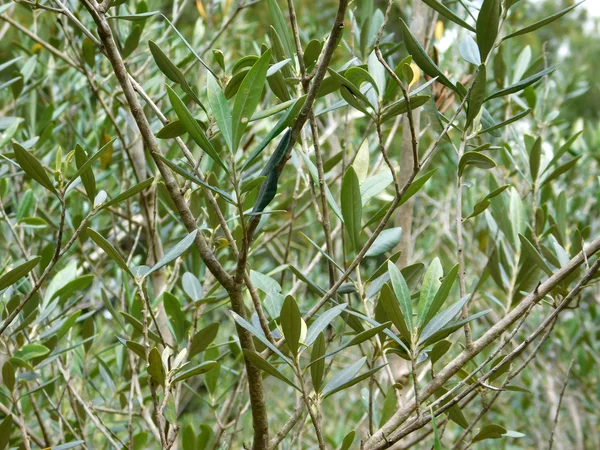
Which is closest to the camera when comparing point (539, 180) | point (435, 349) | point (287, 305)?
point (287, 305)

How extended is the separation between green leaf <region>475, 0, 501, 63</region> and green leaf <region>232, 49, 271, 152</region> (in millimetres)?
333

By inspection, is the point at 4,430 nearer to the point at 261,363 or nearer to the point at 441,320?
the point at 261,363

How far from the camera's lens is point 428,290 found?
3.49 ft

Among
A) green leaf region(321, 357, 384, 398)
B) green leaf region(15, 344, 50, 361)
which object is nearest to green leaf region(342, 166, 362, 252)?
green leaf region(321, 357, 384, 398)

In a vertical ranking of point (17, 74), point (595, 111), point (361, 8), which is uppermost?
point (361, 8)

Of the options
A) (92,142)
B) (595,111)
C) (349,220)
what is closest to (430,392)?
(349,220)

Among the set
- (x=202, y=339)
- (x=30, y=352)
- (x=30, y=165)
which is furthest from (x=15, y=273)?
(x=202, y=339)

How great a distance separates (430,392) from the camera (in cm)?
105

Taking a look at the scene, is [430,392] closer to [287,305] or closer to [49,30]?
[287,305]

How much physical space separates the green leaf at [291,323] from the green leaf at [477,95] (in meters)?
0.41

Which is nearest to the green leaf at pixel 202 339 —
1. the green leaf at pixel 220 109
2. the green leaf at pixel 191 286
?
the green leaf at pixel 191 286

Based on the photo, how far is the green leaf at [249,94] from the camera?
0.85 metres

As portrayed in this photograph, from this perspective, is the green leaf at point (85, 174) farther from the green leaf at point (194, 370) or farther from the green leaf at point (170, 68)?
the green leaf at point (194, 370)

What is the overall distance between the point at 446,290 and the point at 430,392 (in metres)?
0.17
